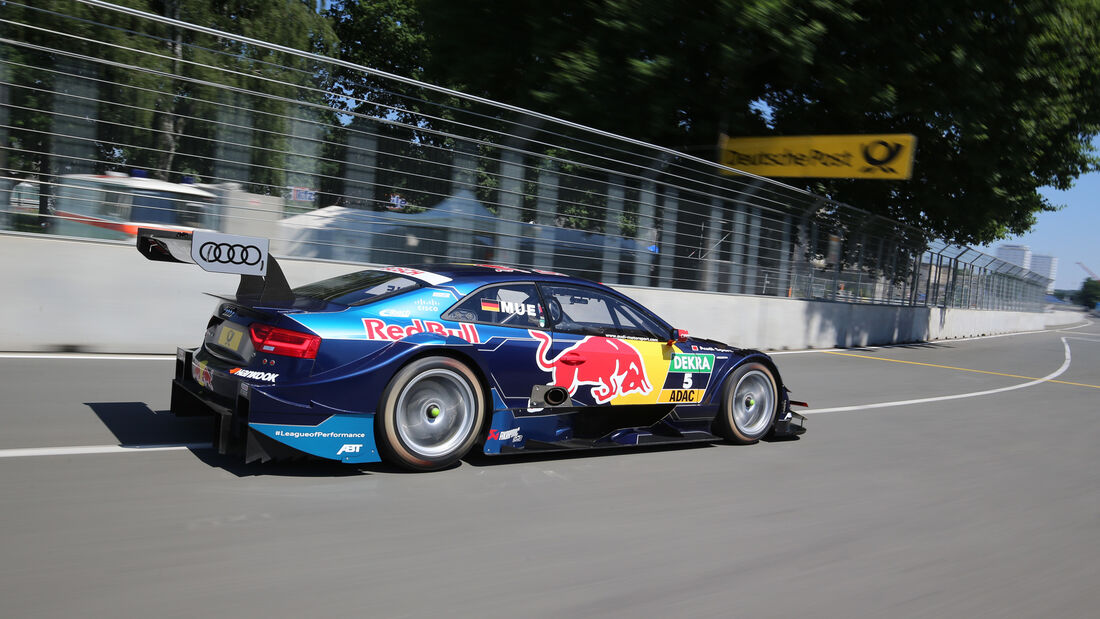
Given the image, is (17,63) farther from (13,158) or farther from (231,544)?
(231,544)

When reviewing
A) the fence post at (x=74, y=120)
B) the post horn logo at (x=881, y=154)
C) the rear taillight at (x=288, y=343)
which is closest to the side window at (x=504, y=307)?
the rear taillight at (x=288, y=343)

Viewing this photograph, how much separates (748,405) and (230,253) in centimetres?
393

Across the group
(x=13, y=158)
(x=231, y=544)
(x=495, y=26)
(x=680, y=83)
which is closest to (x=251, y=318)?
(x=231, y=544)

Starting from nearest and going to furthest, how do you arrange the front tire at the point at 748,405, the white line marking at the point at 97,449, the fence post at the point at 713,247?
the white line marking at the point at 97,449, the front tire at the point at 748,405, the fence post at the point at 713,247

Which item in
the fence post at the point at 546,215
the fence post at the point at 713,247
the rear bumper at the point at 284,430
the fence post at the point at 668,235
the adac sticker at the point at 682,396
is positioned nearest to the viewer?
the rear bumper at the point at 284,430

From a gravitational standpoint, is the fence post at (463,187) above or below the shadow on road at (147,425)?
above

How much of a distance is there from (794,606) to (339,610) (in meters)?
1.80

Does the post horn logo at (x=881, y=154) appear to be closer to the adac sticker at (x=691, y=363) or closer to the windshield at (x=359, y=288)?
the adac sticker at (x=691, y=363)

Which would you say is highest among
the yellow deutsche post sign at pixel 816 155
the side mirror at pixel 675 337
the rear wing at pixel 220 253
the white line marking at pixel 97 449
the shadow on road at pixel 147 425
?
the yellow deutsche post sign at pixel 816 155

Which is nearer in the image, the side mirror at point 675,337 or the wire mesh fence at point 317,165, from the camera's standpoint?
the side mirror at point 675,337

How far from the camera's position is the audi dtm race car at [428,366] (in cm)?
425

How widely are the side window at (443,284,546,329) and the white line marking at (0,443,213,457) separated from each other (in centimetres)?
168

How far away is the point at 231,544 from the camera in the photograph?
3389 millimetres

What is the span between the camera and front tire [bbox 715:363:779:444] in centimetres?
614
